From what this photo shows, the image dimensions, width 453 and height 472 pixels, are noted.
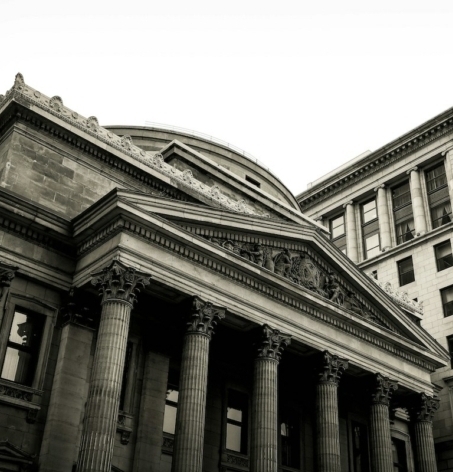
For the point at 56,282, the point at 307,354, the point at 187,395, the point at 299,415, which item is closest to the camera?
the point at 187,395

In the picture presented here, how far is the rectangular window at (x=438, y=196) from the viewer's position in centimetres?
5094

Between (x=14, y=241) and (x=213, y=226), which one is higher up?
(x=213, y=226)

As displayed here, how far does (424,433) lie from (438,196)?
24386mm

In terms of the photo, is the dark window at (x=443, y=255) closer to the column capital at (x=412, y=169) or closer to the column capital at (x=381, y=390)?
the column capital at (x=412, y=169)

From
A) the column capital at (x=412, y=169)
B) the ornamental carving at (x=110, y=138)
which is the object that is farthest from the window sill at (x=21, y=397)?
the column capital at (x=412, y=169)

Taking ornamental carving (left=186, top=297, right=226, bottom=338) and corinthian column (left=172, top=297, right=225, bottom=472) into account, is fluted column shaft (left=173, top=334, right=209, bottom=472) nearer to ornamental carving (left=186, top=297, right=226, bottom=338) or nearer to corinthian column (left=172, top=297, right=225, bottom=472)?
corinthian column (left=172, top=297, right=225, bottom=472)

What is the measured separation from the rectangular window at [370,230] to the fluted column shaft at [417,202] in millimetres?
4237

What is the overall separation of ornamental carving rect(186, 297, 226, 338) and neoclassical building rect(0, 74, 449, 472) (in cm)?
6

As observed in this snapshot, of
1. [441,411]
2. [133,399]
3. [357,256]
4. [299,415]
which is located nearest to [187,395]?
[133,399]

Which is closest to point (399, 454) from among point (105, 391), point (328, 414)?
point (328, 414)

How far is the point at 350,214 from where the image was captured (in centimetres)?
5919

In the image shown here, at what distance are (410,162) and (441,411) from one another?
2179cm

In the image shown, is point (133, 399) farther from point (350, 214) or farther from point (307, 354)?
point (350, 214)

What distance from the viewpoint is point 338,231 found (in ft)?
199
